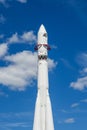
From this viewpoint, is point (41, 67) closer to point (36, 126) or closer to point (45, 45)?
point (45, 45)

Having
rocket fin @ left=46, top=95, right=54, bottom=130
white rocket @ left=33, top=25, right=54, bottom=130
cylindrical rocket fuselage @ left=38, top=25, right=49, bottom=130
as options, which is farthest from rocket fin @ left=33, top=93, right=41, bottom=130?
rocket fin @ left=46, top=95, right=54, bottom=130

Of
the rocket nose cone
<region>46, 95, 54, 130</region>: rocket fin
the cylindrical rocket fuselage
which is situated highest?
the rocket nose cone

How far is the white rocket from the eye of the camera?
54.4 metres

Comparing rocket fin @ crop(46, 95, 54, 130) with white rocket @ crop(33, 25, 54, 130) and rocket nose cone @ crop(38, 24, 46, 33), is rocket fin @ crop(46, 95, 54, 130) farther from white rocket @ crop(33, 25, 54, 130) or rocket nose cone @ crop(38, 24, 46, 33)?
rocket nose cone @ crop(38, 24, 46, 33)

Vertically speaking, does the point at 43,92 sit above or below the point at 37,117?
above

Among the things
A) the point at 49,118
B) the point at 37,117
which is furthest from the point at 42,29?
the point at 49,118

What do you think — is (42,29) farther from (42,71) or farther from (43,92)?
(43,92)

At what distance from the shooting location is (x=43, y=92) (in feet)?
184

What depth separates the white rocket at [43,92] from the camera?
5443cm

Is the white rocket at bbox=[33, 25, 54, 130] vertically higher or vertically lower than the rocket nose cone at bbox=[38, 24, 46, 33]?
lower

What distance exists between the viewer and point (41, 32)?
60.1m

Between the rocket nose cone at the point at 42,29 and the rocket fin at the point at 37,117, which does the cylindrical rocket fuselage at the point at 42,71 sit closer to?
the rocket nose cone at the point at 42,29

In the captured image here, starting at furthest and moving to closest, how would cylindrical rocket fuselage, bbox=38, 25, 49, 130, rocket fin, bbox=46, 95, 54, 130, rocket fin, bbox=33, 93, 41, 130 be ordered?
cylindrical rocket fuselage, bbox=38, 25, 49, 130, rocket fin, bbox=33, 93, 41, 130, rocket fin, bbox=46, 95, 54, 130

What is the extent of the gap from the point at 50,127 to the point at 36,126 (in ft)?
7.41
